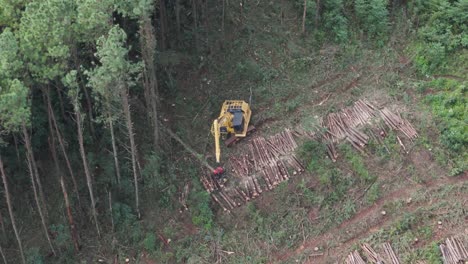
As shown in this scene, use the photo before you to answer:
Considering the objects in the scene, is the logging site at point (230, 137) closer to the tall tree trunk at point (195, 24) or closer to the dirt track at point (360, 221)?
the dirt track at point (360, 221)

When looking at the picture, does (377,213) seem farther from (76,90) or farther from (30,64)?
(30,64)


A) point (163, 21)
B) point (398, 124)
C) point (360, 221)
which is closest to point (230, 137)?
Answer: point (163, 21)

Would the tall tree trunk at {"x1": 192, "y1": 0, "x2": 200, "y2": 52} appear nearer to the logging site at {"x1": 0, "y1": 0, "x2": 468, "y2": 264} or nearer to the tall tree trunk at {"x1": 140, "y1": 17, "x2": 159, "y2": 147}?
the logging site at {"x1": 0, "y1": 0, "x2": 468, "y2": 264}

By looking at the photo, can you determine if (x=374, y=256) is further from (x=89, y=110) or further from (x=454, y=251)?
(x=89, y=110)

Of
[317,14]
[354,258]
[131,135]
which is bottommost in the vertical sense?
[354,258]

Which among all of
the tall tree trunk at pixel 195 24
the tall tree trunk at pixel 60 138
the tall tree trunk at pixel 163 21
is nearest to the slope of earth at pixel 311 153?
the tall tree trunk at pixel 195 24

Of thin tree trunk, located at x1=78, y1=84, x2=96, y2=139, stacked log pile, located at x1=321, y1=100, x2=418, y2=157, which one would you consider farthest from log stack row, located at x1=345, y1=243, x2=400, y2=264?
thin tree trunk, located at x1=78, y1=84, x2=96, y2=139

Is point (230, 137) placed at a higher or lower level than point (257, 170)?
higher
